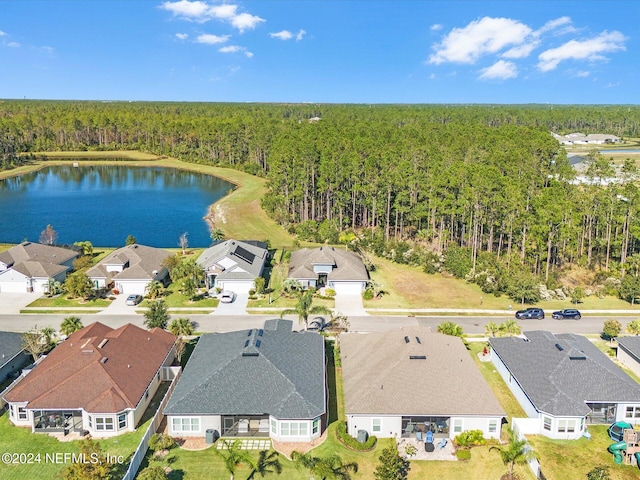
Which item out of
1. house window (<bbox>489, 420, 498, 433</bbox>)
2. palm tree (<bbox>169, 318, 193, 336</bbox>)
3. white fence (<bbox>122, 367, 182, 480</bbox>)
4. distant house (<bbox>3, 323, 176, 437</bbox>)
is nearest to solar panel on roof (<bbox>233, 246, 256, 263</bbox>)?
palm tree (<bbox>169, 318, 193, 336</bbox>)

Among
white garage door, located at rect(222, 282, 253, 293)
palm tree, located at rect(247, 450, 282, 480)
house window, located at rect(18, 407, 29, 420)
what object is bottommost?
palm tree, located at rect(247, 450, 282, 480)

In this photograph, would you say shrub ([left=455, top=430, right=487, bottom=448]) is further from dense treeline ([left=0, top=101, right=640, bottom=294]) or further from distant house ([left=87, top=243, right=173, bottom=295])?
distant house ([left=87, top=243, right=173, bottom=295])

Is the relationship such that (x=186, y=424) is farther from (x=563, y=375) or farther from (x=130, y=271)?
(x=130, y=271)

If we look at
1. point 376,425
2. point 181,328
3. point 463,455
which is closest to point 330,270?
point 181,328

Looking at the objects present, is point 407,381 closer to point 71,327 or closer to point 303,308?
point 303,308

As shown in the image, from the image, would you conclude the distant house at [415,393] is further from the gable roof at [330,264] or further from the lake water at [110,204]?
the lake water at [110,204]

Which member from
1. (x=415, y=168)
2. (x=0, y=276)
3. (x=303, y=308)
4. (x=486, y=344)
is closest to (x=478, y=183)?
(x=415, y=168)
